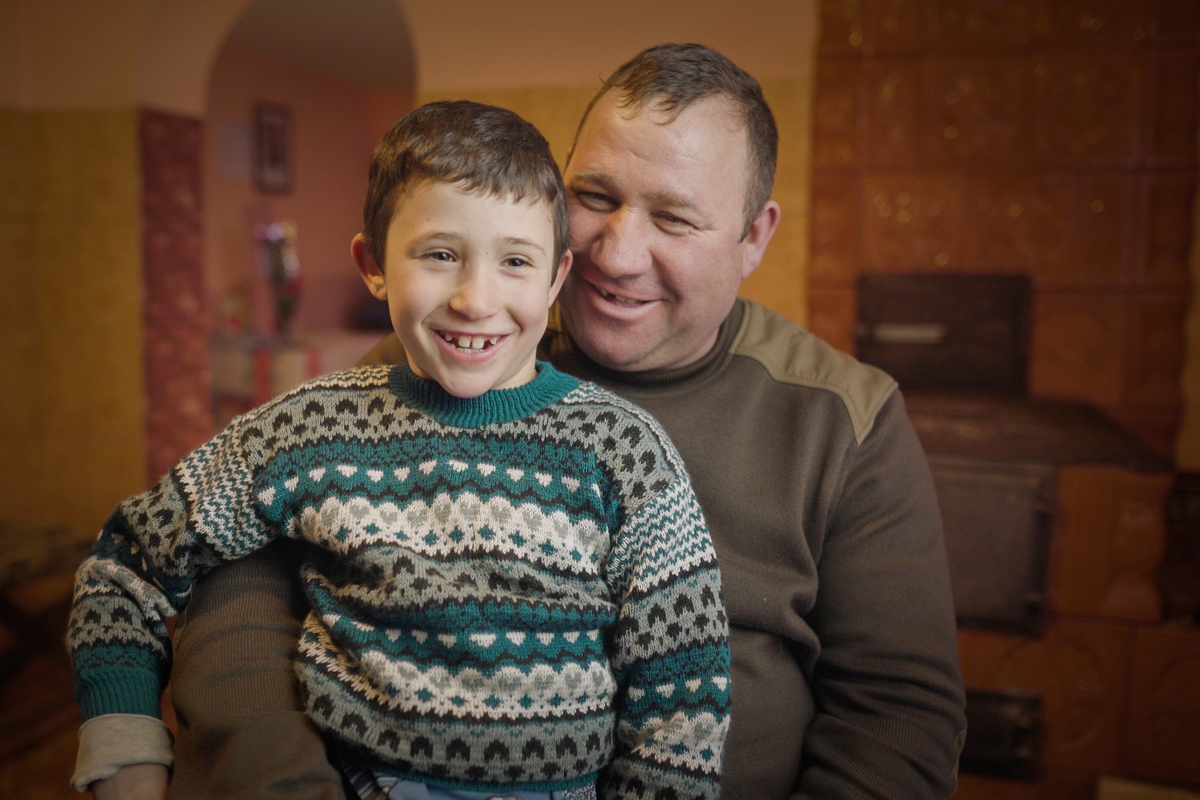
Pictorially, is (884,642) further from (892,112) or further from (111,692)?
(892,112)

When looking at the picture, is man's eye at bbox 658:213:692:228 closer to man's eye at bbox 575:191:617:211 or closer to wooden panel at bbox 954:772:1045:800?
man's eye at bbox 575:191:617:211

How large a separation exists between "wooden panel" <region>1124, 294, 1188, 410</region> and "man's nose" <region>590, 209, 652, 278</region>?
2150 mm

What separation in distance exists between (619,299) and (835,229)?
185cm

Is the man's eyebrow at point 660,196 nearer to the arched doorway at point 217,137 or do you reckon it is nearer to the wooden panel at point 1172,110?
the wooden panel at point 1172,110

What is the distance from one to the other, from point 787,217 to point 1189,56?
4.03 feet

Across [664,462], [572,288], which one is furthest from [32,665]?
[664,462]

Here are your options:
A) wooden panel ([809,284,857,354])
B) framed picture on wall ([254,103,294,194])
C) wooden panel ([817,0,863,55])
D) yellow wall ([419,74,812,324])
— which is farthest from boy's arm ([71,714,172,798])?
framed picture on wall ([254,103,294,194])

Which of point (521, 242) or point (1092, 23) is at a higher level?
point (1092, 23)

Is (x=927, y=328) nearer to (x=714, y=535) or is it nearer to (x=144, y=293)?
(x=714, y=535)

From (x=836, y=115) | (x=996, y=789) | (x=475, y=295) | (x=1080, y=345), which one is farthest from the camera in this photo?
(x=836, y=115)

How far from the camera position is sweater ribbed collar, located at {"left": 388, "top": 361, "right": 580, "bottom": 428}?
1.04 meters

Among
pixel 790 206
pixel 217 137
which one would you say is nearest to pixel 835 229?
pixel 790 206

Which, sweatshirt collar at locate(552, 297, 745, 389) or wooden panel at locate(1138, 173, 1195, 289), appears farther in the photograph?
wooden panel at locate(1138, 173, 1195, 289)

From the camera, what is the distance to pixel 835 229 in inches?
118
